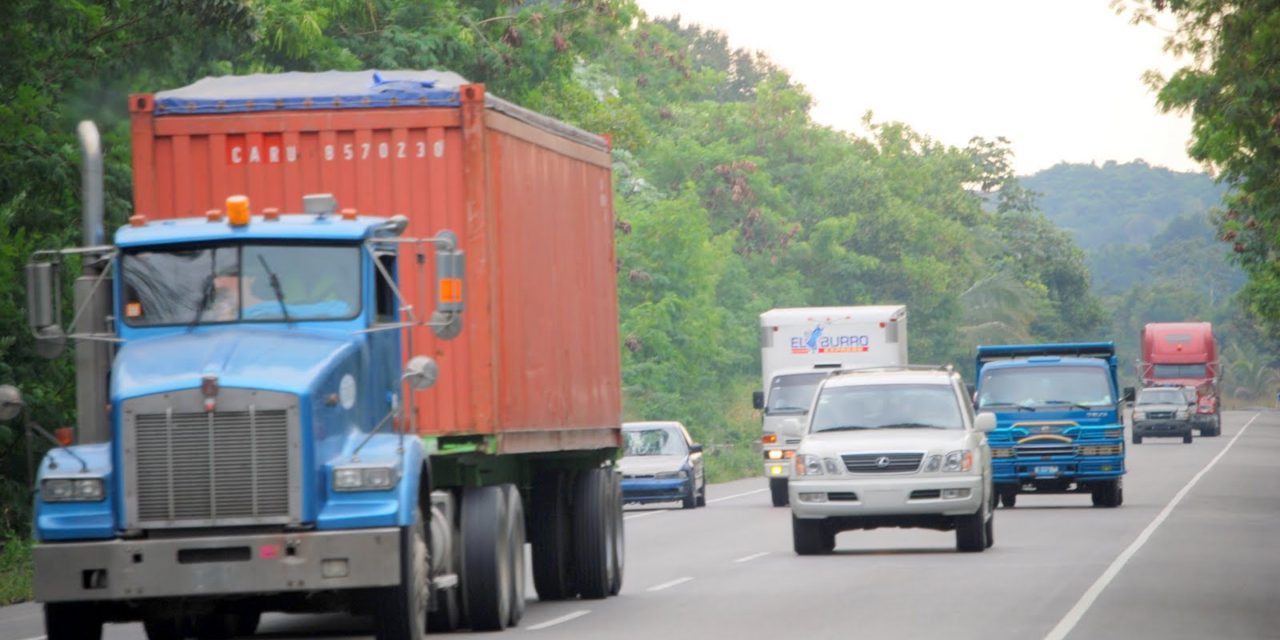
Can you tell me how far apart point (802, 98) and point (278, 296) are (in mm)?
78177

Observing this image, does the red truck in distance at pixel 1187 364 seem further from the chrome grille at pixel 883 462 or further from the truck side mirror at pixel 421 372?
the truck side mirror at pixel 421 372

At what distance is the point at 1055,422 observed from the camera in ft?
110

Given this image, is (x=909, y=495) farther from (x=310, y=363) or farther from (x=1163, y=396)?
(x=1163, y=396)

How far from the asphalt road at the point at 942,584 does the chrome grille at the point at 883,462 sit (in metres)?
0.97

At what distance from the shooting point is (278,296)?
14.1m

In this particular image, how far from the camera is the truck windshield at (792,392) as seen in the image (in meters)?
38.0

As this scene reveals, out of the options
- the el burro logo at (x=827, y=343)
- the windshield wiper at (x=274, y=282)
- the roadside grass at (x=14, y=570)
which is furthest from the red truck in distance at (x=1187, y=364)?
the windshield wiper at (x=274, y=282)

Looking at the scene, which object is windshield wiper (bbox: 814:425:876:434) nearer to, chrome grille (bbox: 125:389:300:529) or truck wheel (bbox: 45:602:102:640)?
chrome grille (bbox: 125:389:300:529)

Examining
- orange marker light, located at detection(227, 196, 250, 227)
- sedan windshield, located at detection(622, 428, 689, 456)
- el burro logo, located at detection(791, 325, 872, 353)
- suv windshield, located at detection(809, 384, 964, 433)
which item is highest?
orange marker light, located at detection(227, 196, 250, 227)

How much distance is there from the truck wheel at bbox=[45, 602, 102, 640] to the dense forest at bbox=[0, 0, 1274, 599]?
11584mm

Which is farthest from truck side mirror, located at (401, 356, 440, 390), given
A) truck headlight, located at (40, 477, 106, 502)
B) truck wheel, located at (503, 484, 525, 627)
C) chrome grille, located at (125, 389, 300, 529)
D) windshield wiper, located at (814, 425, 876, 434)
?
windshield wiper, located at (814, 425, 876, 434)

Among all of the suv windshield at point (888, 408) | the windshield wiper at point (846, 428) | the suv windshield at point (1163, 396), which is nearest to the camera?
the suv windshield at point (888, 408)

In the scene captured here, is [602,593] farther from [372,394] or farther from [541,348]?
[372,394]

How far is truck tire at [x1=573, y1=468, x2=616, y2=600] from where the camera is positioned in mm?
19516
